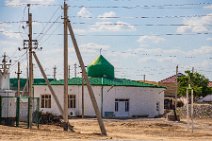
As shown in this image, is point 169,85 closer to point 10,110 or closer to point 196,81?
point 196,81

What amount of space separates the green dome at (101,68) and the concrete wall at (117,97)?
4.46 metres

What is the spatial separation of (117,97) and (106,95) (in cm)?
148

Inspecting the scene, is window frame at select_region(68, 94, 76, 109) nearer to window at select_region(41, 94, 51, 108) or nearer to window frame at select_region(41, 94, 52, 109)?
window frame at select_region(41, 94, 52, 109)

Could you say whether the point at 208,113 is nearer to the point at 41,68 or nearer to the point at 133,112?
the point at 133,112

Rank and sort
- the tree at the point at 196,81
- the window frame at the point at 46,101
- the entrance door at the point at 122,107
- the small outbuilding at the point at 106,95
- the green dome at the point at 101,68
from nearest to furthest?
the small outbuilding at the point at 106,95 < the entrance door at the point at 122,107 < the window frame at the point at 46,101 < the green dome at the point at 101,68 < the tree at the point at 196,81

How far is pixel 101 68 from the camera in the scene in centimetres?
6169

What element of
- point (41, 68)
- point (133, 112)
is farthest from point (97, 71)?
point (41, 68)

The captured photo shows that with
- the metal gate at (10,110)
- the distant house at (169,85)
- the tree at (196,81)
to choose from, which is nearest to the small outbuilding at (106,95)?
the metal gate at (10,110)

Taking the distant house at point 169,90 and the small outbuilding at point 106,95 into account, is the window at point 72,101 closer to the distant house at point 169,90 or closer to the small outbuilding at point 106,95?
the small outbuilding at point 106,95

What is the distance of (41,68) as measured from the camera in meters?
36.4

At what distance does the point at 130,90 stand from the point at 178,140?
33.0 m

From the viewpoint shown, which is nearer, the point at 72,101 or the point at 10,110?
the point at 10,110

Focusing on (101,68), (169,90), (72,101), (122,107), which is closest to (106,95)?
(122,107)

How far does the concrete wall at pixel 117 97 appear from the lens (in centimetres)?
5666
